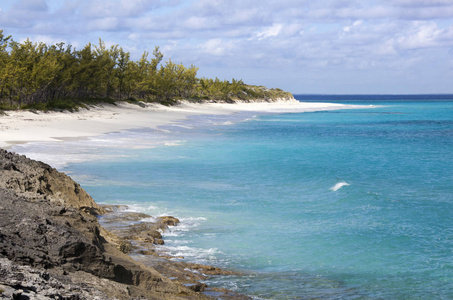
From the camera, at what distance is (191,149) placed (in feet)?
94.6

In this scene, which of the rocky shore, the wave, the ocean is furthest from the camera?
the wave

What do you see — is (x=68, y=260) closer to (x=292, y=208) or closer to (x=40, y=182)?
(x=40, y=182)

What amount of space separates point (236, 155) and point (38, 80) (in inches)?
965

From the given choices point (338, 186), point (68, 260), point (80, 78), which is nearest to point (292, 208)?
point (338, 186)

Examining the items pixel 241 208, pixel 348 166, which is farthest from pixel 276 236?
pixel 348 166

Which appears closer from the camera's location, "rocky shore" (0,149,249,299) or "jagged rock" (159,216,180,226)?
"rocky shore" (0,149,249,299)

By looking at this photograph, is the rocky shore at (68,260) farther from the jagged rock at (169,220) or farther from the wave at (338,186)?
the wave at (338,186)

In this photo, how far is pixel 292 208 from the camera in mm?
15344

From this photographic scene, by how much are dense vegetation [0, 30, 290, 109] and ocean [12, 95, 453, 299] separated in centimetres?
1728

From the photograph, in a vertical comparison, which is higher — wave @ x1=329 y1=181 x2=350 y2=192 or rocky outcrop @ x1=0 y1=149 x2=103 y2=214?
rocky outcrop @ x1=0 y1=149 x2=103 y2=214

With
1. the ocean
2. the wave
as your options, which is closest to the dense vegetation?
the ocean

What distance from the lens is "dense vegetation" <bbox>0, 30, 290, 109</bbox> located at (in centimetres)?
4375

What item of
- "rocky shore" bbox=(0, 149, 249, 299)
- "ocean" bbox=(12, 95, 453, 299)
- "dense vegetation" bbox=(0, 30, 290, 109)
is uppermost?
"dense vegetation" bbox=(0, 30, 290, 109)

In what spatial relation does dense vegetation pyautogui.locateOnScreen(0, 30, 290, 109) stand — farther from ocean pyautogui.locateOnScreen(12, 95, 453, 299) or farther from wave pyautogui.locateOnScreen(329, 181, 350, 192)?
wave pyautogui.locateOnScreen(329, 181, 350, 192)
